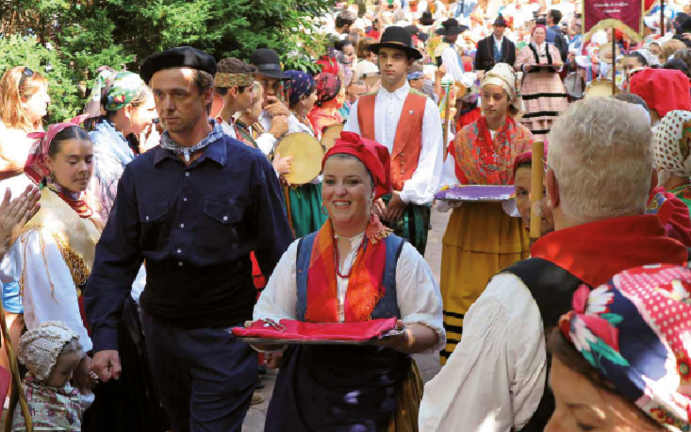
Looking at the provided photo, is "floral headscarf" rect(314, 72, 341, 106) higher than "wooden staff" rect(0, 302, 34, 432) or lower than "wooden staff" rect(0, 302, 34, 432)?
higher

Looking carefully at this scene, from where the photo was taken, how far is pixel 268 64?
8.21 m

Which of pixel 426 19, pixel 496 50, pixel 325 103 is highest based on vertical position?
pixel 426 19

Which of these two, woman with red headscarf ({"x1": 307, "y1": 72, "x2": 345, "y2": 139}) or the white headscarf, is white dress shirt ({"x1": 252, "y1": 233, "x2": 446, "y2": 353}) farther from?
woman with red headscarf ({"x1": 307, "y1": 72, "x2": 345, "y2": 139})

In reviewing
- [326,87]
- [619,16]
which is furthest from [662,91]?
[619,16]

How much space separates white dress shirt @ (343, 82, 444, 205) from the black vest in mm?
4505

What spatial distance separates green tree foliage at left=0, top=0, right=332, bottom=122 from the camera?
8.79m

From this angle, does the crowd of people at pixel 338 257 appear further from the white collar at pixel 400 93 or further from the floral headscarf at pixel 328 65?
the floral headscarf at pixel 328 65

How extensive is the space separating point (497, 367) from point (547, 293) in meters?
0.23

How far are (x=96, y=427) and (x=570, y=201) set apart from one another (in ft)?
10.3

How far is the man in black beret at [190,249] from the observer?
3.75 m

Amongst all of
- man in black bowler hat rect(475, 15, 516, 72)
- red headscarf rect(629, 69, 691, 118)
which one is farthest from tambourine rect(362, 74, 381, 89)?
red headscarf rect(629, 69, 691, 118)

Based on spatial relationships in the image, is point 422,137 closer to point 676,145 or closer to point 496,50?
point 676,145

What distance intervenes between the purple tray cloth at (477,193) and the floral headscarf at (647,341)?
13.8 ft

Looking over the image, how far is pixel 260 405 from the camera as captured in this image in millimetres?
5902
